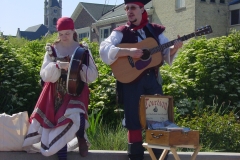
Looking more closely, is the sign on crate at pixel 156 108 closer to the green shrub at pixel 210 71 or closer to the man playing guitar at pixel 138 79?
the man playing guitar at pixel 138 79

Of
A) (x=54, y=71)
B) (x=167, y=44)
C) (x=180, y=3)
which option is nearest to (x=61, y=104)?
(x=54, y=71)

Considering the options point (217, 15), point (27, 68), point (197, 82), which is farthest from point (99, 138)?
point (217, 15)

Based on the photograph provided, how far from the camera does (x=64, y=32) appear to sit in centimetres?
466

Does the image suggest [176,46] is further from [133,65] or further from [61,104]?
[61,104]

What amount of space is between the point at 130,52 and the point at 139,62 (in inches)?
6.3

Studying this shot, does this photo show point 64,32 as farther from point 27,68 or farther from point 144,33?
point 27,68

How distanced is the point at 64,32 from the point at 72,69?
18.6 inches

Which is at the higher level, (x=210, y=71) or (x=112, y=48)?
(x=112, y=48)

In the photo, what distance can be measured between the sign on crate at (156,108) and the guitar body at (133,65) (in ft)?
1.08

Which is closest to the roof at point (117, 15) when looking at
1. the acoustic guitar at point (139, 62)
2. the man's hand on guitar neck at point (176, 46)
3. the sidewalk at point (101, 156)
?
the sidewalk at point (101, 156)

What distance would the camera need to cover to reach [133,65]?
459 cm

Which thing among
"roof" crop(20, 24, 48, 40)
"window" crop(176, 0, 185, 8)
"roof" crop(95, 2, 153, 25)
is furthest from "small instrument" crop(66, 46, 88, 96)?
"roof" crop(20, 24, 48, 40)

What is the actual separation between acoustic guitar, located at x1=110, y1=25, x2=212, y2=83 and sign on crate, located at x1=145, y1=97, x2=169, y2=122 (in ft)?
1.08

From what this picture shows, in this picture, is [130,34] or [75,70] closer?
[75,70]
